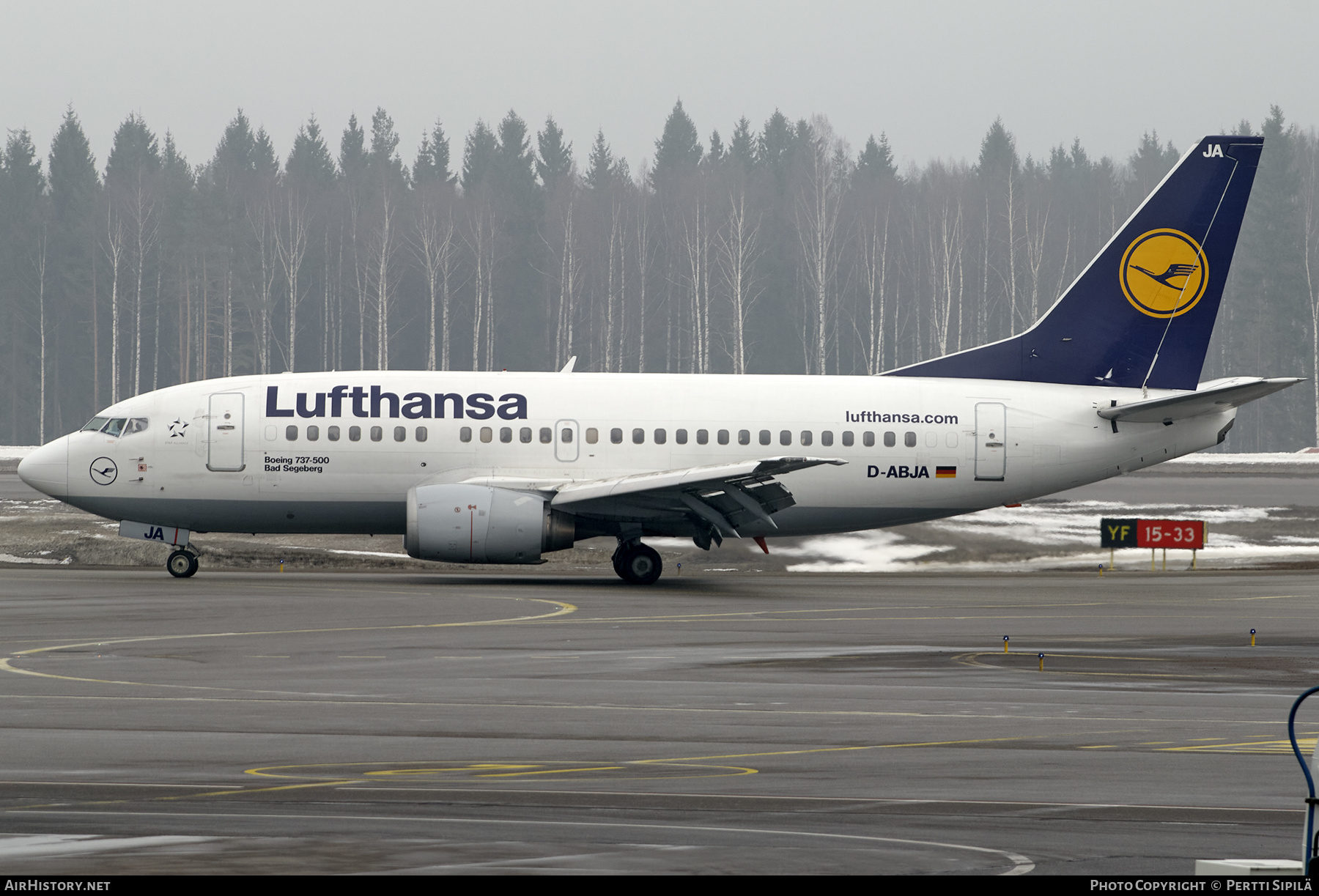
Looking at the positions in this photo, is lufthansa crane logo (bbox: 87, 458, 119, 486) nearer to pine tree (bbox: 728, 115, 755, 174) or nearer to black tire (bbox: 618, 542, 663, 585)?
black tire (bbox: 618, 542, 663, 585)

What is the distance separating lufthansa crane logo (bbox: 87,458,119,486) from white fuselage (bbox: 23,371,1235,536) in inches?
1.8

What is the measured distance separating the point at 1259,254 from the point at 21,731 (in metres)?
108

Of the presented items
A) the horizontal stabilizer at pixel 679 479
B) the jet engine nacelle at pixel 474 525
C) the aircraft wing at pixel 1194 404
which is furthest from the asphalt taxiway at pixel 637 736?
the aircraft wing at pixel 1194 404

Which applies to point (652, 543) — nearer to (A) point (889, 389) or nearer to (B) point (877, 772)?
(A) point (889, 389)

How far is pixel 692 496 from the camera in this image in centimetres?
2945

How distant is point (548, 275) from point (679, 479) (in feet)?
279

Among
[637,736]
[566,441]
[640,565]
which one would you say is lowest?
[637,736]

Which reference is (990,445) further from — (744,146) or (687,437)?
(744,146)

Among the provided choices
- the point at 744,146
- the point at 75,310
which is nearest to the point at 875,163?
the point at 744,146

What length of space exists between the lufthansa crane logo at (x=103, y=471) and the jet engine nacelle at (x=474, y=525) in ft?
20.7

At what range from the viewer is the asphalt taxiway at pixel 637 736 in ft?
28.5

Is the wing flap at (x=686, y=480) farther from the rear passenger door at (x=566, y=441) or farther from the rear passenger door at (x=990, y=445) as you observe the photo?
the rear passenger door at (x=990, y=445)

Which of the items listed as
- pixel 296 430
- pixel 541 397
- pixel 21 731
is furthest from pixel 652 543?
pixel 21 731

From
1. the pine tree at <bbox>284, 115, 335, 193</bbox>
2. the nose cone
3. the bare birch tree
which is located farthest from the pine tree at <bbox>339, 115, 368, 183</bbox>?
the nose cone
